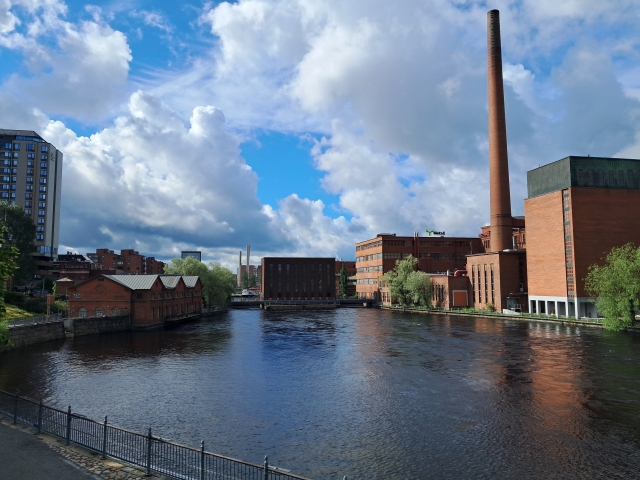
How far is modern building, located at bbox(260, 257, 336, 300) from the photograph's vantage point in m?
174

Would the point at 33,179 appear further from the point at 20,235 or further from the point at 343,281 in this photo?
the point at 343,281

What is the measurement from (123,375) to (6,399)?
15.6 m

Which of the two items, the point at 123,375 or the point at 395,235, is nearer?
the point at 123,375

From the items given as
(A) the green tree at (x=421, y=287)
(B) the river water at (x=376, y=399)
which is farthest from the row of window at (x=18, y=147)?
(A) the green tree at (x=421, y=287)

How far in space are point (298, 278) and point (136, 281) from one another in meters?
102

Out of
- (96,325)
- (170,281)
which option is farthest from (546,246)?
Result: (96,325)

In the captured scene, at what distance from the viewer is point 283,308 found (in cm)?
14188

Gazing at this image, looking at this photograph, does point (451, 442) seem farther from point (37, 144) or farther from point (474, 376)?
point (37, 144)

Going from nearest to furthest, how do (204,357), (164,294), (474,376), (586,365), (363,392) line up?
(363,392), (474,376), (586,365), (204,357), (164,294)

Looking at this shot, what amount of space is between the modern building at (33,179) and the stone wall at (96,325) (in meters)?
88.2

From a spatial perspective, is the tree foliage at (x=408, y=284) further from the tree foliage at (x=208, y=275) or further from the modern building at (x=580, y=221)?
the tree foliage at (x=208, y=275)

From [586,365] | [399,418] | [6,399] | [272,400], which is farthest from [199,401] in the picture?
[586,365]

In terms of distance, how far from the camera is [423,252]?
141000 mm

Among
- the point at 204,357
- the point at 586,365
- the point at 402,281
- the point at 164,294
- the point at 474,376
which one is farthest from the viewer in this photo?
the point at 402,281
